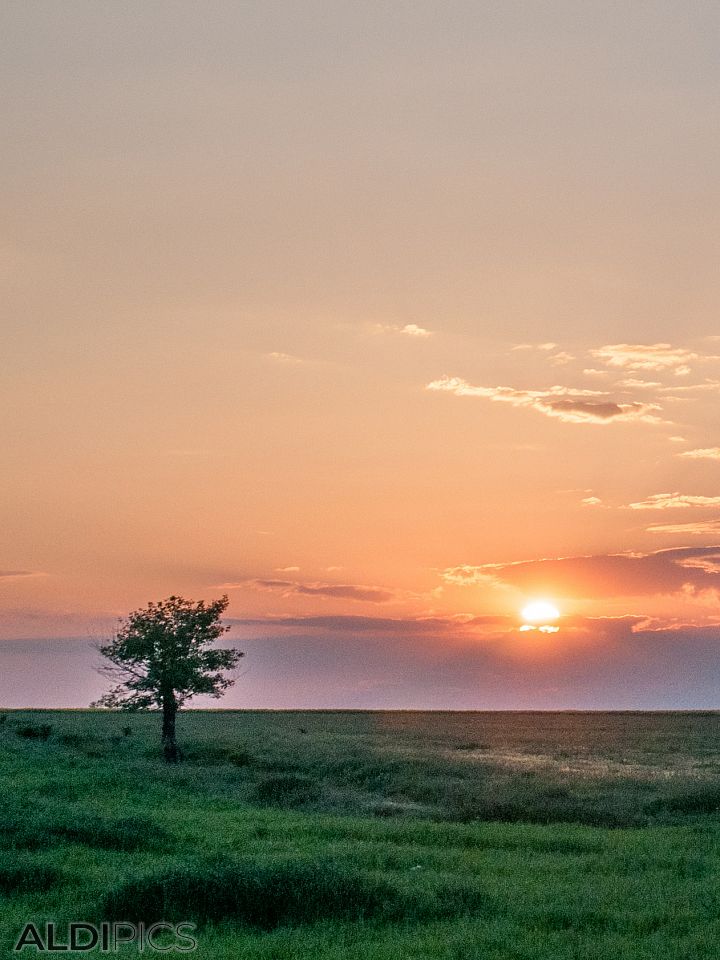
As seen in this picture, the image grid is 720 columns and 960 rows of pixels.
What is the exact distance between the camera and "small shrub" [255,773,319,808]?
40750 millimetres

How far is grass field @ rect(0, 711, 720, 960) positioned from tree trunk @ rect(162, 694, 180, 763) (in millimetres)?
3325

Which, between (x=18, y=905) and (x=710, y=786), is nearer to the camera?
(x=18, y=905)

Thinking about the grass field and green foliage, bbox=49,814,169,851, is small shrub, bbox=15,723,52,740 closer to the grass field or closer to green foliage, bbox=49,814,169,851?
the grass field

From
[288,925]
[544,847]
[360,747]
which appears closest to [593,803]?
[544,847]

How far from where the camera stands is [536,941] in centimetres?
1689

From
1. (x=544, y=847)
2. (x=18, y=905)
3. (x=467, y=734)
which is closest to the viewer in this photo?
(x=18, y=905)

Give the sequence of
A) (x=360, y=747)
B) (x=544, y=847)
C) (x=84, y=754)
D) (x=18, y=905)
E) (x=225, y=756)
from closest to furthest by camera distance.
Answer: (x=18, y=905)
(x=544, y=847)
(x=84, y=754)
(x=225, y=756)
(x=360, y=747)

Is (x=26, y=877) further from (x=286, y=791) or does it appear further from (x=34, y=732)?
(x=34, y=732)

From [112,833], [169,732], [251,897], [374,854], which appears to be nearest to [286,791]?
[112,833]

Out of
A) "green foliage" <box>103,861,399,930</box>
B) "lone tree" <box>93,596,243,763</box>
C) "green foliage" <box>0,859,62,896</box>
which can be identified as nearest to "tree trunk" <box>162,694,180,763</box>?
"lone tree" <box>93,596,243,763</box>

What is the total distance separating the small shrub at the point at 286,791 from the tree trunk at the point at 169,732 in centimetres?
1438

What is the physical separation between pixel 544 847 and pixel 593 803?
12.0m

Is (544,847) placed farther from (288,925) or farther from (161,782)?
(161,782)

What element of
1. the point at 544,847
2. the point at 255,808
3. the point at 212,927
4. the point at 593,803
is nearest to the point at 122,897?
the point at 212,927
